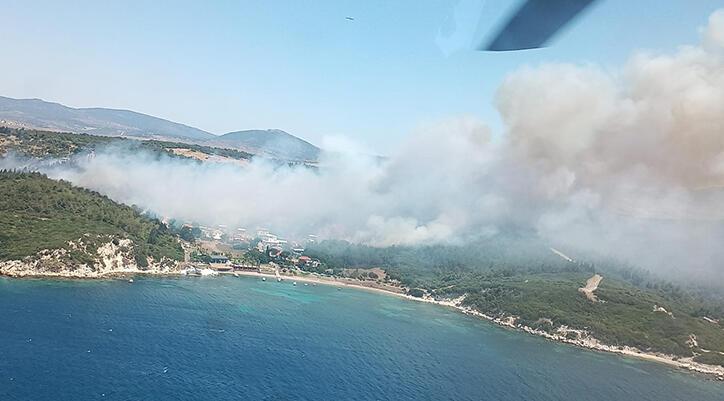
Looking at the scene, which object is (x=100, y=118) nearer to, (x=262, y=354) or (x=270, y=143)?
(x=270, y=143)

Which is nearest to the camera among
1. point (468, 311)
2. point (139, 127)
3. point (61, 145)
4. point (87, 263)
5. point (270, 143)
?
point (87, 263)

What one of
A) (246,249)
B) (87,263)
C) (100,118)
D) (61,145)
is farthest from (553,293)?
(100,118)

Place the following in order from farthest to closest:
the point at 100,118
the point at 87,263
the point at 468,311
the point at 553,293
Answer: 1. the point at 100,118
2. the point at 468,311
3. the point at 553,293
4. the point at 87,263

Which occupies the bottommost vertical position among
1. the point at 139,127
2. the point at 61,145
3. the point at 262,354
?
the point at 262,354

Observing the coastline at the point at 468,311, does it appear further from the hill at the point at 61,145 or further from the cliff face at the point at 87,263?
the hill at the point at 61,145

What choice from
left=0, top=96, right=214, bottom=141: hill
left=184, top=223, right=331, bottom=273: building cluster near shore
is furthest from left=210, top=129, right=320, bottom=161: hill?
left=184, top=223, right=331, bottom=273: building cluster near shore

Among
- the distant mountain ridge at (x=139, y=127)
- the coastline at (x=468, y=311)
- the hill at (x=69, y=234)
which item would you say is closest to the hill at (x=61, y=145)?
the hill at (x=69, y=234)

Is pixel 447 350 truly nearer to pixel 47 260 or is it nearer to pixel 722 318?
pixel 722 318
